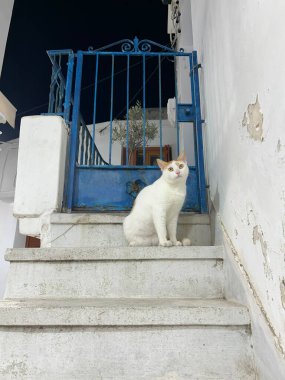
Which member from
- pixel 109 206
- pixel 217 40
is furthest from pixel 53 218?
pixel 217 40

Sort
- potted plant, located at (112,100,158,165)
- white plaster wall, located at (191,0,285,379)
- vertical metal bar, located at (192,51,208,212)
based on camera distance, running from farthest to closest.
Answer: potted plant, located at (112,100,158,165) < vertical metal bar, located at (192,51,208,212) < white plaster wall, located at (191,0,285,379)

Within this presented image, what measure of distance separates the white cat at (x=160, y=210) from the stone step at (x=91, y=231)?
10cm

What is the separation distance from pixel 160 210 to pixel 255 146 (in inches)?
27.2

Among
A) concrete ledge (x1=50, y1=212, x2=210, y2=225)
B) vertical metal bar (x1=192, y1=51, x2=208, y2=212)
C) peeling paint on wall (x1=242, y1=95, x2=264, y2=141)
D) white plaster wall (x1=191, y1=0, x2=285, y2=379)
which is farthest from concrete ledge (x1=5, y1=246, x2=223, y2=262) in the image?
vertical metal bar (x1=192, y1=51, x2=208, y2=212)

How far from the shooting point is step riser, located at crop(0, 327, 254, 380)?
0.85 metres

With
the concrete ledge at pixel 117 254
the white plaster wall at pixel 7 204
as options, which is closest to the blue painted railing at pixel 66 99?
the concrete ledge at pixel 117 254

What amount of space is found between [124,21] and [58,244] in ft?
12.6

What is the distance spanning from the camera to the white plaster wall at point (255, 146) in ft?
2.39

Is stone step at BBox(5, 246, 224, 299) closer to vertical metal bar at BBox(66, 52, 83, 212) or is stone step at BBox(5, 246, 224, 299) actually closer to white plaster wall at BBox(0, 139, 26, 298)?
vertical metal bar at BBox(66, 52, 83, 212)

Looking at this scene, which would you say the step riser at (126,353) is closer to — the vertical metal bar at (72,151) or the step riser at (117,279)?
the step riser at (117,279)

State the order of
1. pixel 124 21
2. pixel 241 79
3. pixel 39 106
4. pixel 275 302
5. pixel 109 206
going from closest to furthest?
pixel 275 302 → pixel 241 79 → pixel 109 206 → pixel 124 21 → pixel 39 106

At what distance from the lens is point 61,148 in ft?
6.23

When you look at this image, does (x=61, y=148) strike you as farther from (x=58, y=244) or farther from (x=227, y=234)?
(x=227, y=234)

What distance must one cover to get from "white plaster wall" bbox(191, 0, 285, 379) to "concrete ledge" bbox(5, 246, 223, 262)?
0.46 ft
